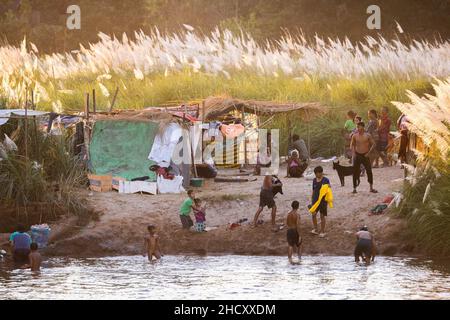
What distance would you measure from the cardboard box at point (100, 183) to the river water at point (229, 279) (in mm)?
3981

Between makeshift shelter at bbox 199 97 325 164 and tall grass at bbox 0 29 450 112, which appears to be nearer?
makeshift shelter at bbox 199 97 325 164

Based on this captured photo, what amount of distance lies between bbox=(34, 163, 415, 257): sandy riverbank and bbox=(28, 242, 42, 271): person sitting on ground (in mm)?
1902

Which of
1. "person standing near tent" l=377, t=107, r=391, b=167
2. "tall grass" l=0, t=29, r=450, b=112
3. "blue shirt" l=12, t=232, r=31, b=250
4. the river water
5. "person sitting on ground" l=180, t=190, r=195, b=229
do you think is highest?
"tall grass" l=0, t=29, r=450, b=112

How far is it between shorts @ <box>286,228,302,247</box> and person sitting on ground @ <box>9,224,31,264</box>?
4.28 metres

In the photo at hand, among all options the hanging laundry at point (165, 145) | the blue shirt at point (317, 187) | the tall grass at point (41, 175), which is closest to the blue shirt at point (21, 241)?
the tall grass at point (41, 175)

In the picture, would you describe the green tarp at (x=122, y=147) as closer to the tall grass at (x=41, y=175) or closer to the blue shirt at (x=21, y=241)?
the tall grass at (x=41, y=175)

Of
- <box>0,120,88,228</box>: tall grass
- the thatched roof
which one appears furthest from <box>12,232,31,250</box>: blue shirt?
the thatched roof

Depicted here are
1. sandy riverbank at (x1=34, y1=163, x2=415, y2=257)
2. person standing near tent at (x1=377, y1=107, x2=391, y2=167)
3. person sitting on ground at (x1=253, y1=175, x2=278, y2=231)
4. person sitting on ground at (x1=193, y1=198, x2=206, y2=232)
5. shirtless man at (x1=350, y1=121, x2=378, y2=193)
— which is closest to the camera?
sandy riverbank at (x1=34, y1=163, x2=415, y2=257)

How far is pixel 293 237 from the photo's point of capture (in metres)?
24.4

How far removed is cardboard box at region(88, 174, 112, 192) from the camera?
95.5 ft

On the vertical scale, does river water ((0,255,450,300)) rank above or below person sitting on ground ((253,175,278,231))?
below

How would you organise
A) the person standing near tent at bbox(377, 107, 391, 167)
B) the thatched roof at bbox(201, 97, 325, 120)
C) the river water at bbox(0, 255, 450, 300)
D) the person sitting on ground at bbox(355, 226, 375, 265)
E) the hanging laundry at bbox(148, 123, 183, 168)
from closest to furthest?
the river water at bbox(0, 255, 450, 300) < the person sitting on ground at bbox(355, 226, 375, 265) < the hanging laundry at bbox(148, 123, 183, 168) < the person standing near tent at bbox(377, 107, 391, 167) < the thatched roof at bbox(201, 97, 325, 120)

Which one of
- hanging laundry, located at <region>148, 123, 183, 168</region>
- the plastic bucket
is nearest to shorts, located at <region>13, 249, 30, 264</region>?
hanging laundry, located at <region>148, 123, 183, 168</region>

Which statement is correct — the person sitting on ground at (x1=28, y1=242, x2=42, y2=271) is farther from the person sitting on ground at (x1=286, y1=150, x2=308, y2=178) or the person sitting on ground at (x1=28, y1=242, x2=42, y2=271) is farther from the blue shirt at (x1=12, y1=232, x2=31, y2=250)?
the person sitting on ground at (x1=286, y1=150, x2=308, y2=178)
